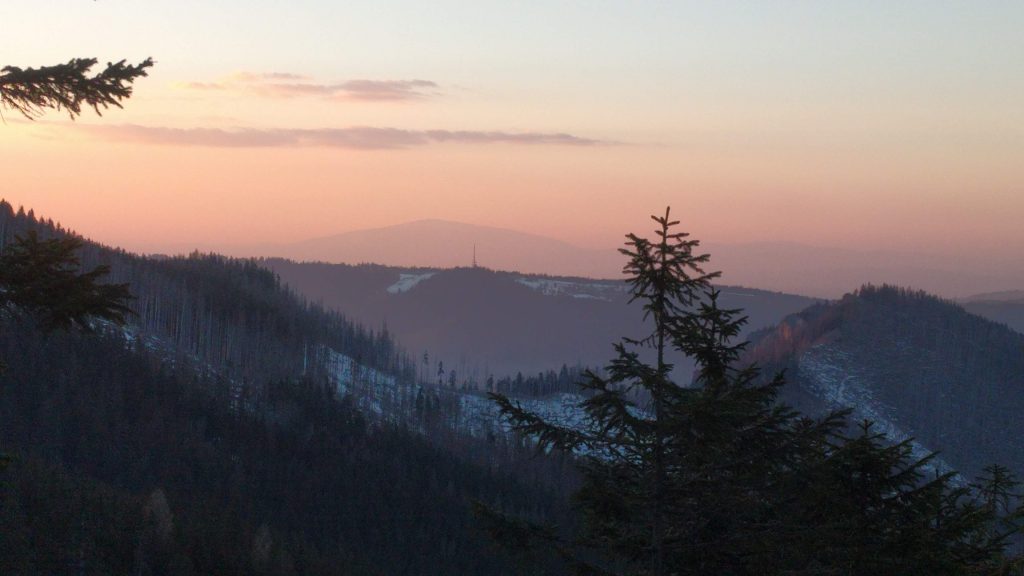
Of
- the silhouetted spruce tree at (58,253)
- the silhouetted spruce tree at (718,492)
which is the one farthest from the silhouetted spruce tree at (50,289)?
the silhouetted spruce tree at (718,492)

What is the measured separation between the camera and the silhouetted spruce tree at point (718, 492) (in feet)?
84.7

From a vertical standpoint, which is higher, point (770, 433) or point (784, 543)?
point (770, 433)

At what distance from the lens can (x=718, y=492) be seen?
27.1 meters

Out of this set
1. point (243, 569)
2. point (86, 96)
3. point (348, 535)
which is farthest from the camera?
point (348, 535)

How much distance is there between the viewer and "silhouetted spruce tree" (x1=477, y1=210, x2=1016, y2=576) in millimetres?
25812

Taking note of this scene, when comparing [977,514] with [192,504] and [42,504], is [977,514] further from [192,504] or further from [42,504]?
[192,504]

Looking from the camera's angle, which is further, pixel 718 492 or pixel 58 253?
pixel 718 492

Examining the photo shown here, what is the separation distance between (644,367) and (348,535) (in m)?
178

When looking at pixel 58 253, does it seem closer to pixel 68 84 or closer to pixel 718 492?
pixel 68 84

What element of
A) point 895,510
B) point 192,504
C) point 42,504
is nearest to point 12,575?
point 42,504

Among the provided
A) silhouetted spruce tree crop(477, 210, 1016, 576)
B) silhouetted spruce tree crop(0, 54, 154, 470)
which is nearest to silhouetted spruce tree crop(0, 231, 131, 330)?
silhouetted spruce tree crop(0, 54, 154, 470)

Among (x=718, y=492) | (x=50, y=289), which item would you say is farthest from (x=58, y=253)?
(x=718, y=492)

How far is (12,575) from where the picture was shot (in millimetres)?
78375

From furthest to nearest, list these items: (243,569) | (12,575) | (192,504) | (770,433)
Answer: (192,504) → (243,569) → (12,575) → (770,433)
